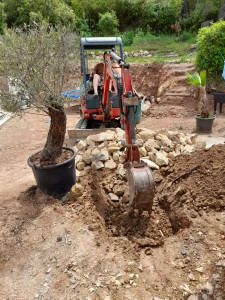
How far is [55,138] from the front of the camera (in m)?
4.16

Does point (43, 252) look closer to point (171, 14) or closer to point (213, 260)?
point (213, 260)

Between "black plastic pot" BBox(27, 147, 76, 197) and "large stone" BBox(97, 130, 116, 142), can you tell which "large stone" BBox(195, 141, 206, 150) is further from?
"black plastic pot" BBox(27, 147, 76, 197)

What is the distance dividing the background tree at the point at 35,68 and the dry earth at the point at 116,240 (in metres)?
0.90

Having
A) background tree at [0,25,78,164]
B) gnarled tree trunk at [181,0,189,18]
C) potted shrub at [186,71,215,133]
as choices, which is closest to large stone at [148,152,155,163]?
background tree at [0,25,78,164]

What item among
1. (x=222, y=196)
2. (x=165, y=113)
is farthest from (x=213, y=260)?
(x=165, y=113)

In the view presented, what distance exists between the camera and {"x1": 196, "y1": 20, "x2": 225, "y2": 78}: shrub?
8727 millimetres

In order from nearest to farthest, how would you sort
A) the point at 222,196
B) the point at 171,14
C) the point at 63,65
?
the point at 222,196
the point at 63,65
the point at 171,14

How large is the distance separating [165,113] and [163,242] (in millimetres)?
7288

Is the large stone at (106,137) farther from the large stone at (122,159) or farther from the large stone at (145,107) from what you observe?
the large stone at (145,107)

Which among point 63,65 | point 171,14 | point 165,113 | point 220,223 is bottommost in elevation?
point 165,113

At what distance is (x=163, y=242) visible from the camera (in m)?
3.09

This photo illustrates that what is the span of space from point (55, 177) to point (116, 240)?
4.46 feet

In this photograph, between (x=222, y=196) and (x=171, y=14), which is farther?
(x=171, y=14)

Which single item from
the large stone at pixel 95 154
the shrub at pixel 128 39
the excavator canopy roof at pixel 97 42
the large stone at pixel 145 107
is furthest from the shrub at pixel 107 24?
the large stone at pixel 95 154
